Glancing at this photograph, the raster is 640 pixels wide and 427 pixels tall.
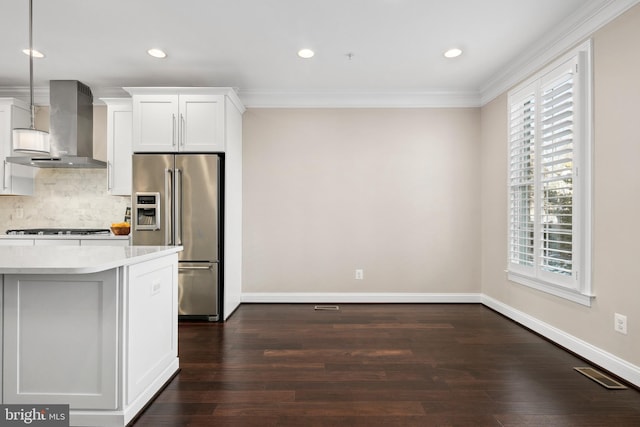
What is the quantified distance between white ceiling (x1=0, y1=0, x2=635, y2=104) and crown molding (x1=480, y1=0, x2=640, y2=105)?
1 centimetres

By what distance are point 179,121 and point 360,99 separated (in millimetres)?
2224

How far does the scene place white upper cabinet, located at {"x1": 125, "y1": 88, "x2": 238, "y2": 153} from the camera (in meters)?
3.78

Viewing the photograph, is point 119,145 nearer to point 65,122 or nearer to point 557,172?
point 65,122

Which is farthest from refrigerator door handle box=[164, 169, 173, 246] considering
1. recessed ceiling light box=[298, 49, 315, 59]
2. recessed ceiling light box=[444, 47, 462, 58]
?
recessed ceiling light box=[444, 47, 462, 58]

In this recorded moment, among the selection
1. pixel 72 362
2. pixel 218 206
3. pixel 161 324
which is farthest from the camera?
pixel 218 206

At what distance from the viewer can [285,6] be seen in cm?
264

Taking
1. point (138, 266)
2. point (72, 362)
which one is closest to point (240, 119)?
point (138, 266)

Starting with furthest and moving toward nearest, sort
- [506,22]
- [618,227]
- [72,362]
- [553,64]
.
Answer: [553,64], [506,22], [618,227], [72,362]

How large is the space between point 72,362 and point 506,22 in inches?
151

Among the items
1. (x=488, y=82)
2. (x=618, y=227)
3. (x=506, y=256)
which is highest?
(x=488, y=82)

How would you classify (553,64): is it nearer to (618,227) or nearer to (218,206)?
(618,227)

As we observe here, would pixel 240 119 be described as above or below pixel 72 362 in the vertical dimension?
above

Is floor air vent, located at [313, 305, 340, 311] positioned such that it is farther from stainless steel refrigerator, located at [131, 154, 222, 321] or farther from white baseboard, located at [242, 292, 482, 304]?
stainless steel refrigerator, located at [131, 154, 222, 321]

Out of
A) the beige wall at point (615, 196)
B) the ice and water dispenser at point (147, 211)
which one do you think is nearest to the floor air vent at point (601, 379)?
the beige wall at point (615, 196)
